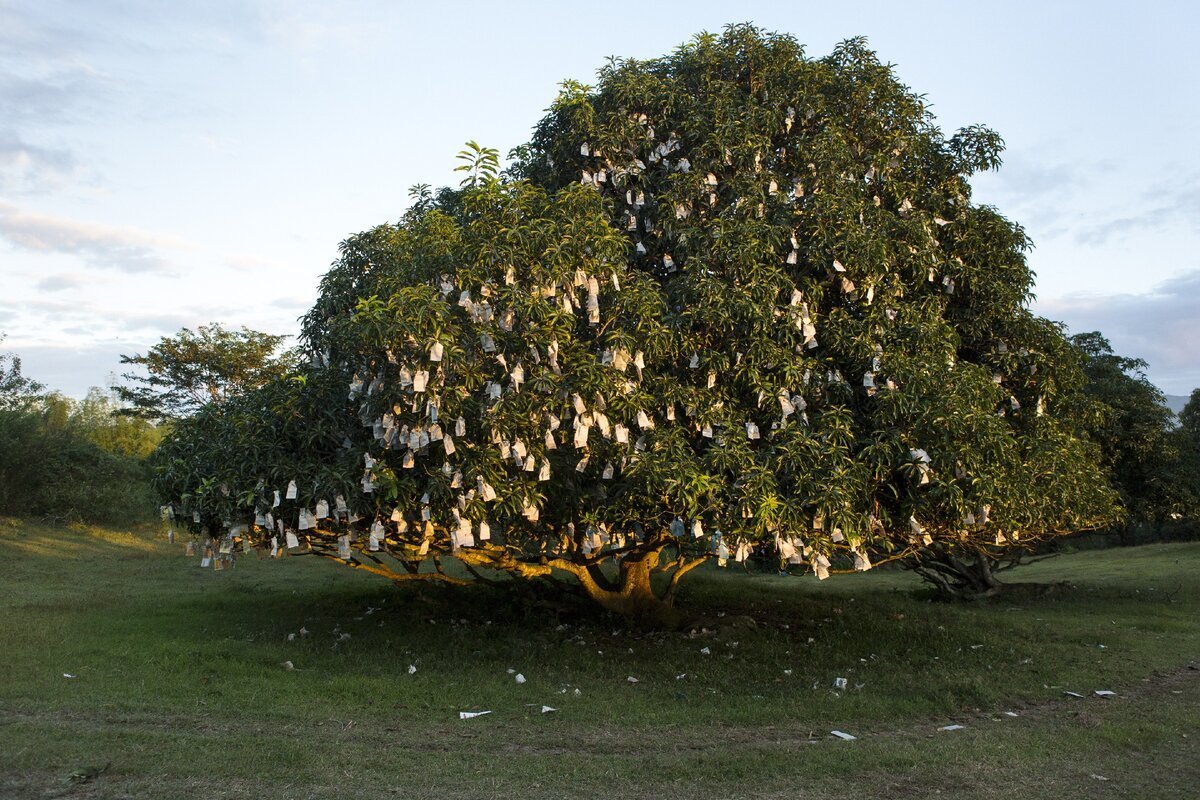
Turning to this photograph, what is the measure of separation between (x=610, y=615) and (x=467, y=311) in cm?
720

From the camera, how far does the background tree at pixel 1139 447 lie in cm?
2006

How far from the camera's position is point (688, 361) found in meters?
11.0

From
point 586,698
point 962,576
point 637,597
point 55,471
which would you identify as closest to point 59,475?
point 55,471

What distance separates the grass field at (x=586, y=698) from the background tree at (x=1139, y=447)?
226 cm

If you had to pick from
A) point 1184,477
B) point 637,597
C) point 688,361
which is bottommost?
point 637,597

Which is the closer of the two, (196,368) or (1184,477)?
(1184,477)

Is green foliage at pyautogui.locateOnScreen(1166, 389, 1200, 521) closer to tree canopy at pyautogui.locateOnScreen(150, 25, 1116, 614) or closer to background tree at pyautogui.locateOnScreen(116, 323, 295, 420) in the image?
tree canopy at pyautogui.locateOnScreen(150, 25, 1116, 614)

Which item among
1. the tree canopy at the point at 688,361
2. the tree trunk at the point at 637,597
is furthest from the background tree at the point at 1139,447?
the tree trunk at the point at 637,597

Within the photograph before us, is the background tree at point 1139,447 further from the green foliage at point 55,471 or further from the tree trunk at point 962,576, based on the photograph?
the green foliage at point 55,471

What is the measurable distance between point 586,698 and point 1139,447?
15.7 meters

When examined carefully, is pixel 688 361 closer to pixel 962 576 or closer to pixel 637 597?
pixel 637 597

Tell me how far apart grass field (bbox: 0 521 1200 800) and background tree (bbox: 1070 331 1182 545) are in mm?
2261

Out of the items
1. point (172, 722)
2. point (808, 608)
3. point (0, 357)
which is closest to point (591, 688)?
point (172, 722)

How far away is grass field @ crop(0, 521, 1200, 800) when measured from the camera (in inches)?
295
